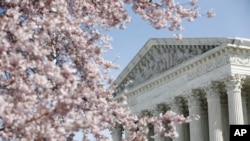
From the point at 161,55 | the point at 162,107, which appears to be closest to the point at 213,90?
the point at 162,107

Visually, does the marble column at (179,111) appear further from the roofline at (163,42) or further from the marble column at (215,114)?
the marble column at (215,114)

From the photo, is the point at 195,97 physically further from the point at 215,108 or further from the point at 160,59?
the point at 160,59

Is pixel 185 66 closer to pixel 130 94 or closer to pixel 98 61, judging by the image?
pixel 130 94

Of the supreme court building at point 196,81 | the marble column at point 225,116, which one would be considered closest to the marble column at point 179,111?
the supreme court building at point 196,81

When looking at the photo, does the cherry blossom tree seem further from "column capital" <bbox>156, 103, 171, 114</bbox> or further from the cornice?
"column capital" <bbox>156, 103, 171, 114</bbox>

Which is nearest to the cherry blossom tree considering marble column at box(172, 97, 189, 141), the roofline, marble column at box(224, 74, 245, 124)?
marble column at box(224, 74, 245, 124)

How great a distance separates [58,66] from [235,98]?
28.3 meters

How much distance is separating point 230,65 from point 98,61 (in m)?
26.7

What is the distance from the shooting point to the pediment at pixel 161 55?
39875 millimetres

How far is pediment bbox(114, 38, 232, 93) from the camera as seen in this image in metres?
39.9

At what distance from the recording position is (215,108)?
3759 cm

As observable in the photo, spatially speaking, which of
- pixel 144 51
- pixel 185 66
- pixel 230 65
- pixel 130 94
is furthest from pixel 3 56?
pixel 130 94

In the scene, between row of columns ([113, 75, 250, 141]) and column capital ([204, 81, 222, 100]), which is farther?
column capital ([204, 81, 222, 100])

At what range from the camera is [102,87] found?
10844 mm
